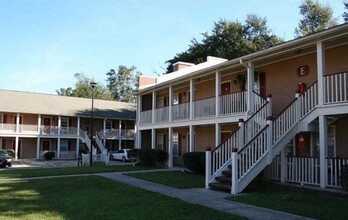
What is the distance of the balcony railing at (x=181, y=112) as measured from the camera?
22.9 meters

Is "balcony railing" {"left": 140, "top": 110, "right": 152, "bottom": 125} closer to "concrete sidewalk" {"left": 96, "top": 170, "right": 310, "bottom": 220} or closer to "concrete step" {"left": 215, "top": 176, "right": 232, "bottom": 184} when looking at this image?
"concrete sidewalk" {"left": 96, "top": 170, "right": 310, "bottom": 220}

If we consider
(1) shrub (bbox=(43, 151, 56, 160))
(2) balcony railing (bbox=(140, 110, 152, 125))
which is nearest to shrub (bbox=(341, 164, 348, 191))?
(2) balcony railing (bbox=(140, 110, 152, 125))

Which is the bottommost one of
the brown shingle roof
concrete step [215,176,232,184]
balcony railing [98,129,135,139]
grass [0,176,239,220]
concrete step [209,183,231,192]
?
grass [0,176,239,220]

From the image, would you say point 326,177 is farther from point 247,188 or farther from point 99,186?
point 99,186

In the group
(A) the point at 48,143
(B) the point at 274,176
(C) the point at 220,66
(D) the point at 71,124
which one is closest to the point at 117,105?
(D) the point at 71,124

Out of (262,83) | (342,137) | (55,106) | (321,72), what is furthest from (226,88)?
(55,106)

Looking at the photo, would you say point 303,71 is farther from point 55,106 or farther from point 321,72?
point 55,106

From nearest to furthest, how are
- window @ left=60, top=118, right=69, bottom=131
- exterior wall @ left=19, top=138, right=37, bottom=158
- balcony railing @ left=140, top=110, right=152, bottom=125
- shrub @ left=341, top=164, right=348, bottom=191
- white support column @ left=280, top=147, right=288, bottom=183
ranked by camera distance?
shrub @ left=341, top=164, right=348, bottom=191
white support column @ left=280, top=147, right=288, bottom=183
balcony railing @ left=140, top=110, right=152, bottom=125
exterior wall @ left=19, top=138, right=37, bottom=158
window @ left=60, top=118, right=69, bottom=131

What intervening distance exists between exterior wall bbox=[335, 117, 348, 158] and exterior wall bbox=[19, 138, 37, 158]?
3647 cm

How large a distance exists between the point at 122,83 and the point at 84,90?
830 centimetres

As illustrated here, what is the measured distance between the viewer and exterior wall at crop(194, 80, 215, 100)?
2366 centimetres

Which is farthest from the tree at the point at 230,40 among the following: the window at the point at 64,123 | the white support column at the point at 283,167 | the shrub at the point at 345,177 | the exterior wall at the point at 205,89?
the shrub at the point at 345,177

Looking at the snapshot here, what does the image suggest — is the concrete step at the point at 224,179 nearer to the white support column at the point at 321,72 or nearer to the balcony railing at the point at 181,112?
the white support column at the point at 321,72

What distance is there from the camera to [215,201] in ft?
36.3
